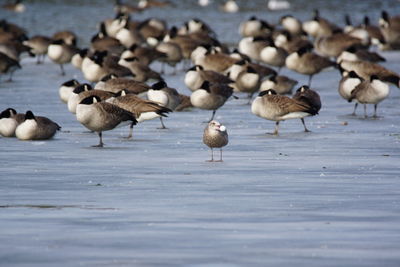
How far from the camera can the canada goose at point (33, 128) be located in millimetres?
16906

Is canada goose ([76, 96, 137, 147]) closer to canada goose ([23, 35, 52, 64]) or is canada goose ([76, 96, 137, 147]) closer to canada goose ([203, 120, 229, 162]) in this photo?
canada goose ([203, 120, 229, 162])

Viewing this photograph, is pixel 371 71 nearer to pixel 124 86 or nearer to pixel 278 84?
pixel 278 84

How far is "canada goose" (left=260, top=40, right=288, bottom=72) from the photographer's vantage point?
30.8 meters

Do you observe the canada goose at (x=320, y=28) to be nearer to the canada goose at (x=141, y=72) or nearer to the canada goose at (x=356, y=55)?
the canada goose at (x=356, y=55)

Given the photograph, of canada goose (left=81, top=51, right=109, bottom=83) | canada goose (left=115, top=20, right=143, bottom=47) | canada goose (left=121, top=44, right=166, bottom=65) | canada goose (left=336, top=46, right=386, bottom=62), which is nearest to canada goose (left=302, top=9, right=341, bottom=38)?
canada goose (left=115, top=20, right=143, bottom=47)

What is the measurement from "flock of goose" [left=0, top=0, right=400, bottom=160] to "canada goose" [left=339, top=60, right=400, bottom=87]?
0.03 m

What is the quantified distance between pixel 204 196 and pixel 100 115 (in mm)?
5610

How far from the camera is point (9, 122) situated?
17406 millimetres

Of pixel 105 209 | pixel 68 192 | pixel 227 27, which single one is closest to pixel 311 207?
pixel 105 209

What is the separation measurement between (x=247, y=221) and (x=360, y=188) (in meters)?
2.63

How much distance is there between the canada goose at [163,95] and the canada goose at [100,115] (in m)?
2.84

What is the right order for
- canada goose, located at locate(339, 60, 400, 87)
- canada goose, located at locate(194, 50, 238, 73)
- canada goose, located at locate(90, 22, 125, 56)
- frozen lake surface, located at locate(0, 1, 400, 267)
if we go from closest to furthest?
frozen lake surface, located at locate(0, 1, 400, 267) → canada goose, located at locate(339, 60, 400, 87) → canada goose, located at locate(194, 50, 238, 73) → canada goose, located at locate(90, 22, 125, 56)

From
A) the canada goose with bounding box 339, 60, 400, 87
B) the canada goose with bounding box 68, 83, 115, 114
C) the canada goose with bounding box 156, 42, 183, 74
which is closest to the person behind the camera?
the canada goose with bounding box 68, 83, 115, 114

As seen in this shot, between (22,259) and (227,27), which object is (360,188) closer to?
(22,259)
